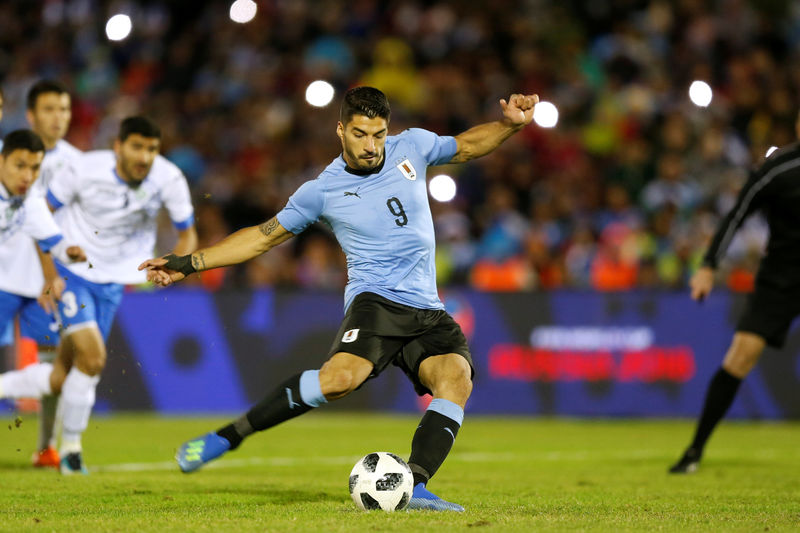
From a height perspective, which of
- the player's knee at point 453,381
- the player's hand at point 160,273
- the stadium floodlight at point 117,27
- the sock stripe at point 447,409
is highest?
the stadium floodlight at point 117,27

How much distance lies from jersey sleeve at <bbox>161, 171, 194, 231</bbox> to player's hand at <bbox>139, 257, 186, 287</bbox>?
2.66 m

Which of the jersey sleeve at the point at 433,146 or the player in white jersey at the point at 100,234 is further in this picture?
the player in white jersey at the point at 100,234

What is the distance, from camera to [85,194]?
29.2ft

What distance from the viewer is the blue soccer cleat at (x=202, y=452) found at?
21.4 feet

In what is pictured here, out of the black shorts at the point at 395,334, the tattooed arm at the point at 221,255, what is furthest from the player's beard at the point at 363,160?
the black shorts at the point at 395,334

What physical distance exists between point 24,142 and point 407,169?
321cm

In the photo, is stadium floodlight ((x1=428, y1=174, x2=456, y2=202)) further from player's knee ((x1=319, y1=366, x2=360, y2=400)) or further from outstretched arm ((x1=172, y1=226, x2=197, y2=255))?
player's knee ((x1=319, y1=366, x2=360, y2=400))

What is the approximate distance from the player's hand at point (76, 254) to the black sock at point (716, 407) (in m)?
4.67

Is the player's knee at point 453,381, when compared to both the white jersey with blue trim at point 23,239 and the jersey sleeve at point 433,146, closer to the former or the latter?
the jersey sleeve at point 433,146

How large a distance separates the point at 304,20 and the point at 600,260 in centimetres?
797

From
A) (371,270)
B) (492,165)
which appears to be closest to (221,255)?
(371,270)

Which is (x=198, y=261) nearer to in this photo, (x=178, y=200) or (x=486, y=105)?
(x=178, y=200)

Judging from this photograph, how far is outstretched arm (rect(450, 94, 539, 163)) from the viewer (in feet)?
22.6

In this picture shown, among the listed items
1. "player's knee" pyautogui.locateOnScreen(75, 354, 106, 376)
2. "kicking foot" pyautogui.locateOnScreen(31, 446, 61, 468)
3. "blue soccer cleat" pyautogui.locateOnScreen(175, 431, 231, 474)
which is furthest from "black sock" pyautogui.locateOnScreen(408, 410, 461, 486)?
"kicking foot" pyautogui.locateOnScreen(31, 446, 61, 468)
